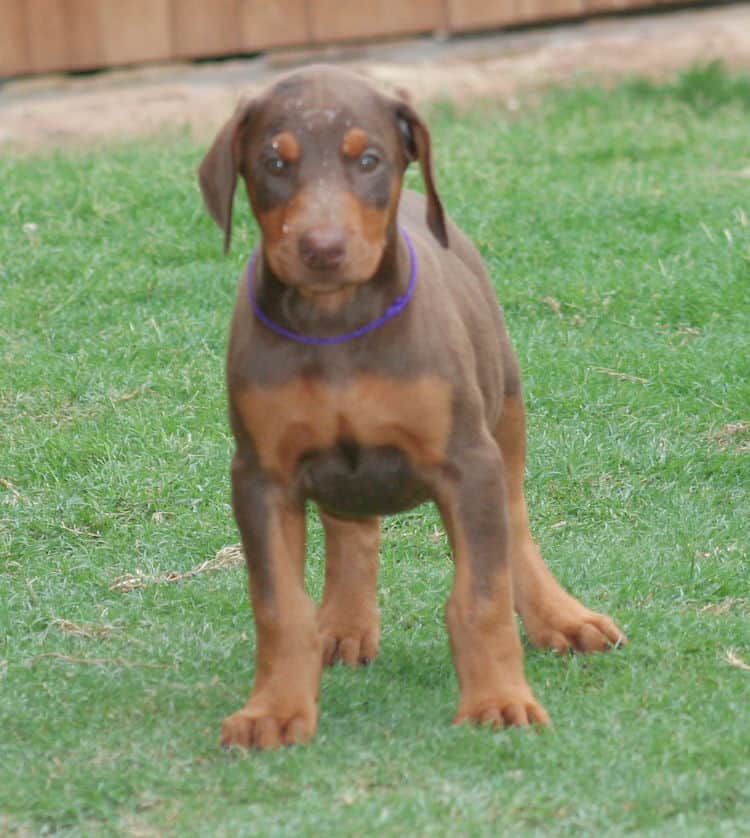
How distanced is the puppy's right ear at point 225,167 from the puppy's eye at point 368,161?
0.31 meters

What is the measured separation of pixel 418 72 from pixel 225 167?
23.7 ft

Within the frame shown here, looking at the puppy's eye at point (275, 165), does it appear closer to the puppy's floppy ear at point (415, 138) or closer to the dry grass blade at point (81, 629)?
the puppy's floppy ear at point (415, 138)

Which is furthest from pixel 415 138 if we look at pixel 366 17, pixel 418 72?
pixel 366 17

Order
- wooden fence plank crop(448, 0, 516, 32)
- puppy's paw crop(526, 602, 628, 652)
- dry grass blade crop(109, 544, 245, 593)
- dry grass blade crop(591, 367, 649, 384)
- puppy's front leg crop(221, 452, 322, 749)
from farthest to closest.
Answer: wooden fence plank crop(448, 0, 516, 32) → dry grass blade crop(591, 367, 649, 384) → dry grass blade crop(109, 544, 245, 593) → puppy's paw crop(526, 602, 628, 652) → puppy's front leg crop(221, 452, 322, 749)

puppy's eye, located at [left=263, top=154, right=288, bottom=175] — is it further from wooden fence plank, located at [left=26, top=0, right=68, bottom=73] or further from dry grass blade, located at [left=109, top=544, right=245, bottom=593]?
wooden fence plank, located at [left=26, top=0, right=68, bottom=73]

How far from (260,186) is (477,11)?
806 cm

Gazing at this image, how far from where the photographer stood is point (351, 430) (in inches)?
169

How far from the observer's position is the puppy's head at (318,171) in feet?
13.2

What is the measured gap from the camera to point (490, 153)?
9914 mm

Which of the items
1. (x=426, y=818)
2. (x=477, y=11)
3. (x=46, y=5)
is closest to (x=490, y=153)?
(x=477, y=11)

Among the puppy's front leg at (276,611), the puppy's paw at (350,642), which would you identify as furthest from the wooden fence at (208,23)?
the puppy's front leg at (276,611)

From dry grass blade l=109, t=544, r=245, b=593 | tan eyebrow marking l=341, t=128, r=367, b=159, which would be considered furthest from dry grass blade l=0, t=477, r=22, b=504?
tan eyebrow marking l=341, t=128, r=367, b=159

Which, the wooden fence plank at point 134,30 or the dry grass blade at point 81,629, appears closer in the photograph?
the dry grass blade at point 81,629

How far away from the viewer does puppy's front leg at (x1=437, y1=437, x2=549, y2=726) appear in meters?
4.33
